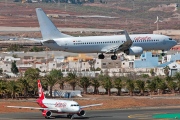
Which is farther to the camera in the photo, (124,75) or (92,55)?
(92,55)

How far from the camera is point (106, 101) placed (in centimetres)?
9250

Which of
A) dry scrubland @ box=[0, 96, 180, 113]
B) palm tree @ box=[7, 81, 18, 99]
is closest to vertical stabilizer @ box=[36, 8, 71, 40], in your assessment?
palm tree @ box=[7, 81, 18, 99]

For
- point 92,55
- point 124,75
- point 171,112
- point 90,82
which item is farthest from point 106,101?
point 92,55

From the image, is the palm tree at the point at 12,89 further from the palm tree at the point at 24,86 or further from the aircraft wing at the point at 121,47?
the aircraft wing at the point at 121,47

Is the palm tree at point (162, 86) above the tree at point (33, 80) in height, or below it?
below

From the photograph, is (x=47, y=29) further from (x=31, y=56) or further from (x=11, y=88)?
(x=31, y=56)

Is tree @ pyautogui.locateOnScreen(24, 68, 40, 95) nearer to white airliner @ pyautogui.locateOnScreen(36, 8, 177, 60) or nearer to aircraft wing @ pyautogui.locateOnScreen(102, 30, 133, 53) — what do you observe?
white airliner @ pyautogui.locateOnScreen(36, 8, 177, 60)

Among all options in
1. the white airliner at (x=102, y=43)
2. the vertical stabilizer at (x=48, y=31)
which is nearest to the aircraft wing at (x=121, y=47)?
the white airliner at (x=102, y=43)

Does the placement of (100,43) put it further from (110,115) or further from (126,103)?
(110,115)

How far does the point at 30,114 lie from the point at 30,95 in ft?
82.2

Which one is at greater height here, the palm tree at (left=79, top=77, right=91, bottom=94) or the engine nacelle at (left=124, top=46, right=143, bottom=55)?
the engine nacelle at (left=124, top=46, right=143, bottom=55)

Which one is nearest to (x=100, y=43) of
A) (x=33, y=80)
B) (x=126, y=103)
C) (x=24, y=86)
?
(x=33, y=80)

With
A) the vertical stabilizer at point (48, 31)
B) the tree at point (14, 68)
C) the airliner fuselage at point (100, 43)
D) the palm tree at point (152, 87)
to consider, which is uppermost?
the vertical stabilizer at point (48, 31)

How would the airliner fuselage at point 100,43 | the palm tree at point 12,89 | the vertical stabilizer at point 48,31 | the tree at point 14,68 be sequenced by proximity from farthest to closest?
1. the tree at point 14,68
2. the vertical stabilizer at point 48,31
3. the airliner fuselage at point 100,43
4. the palm tree at point 12,89
